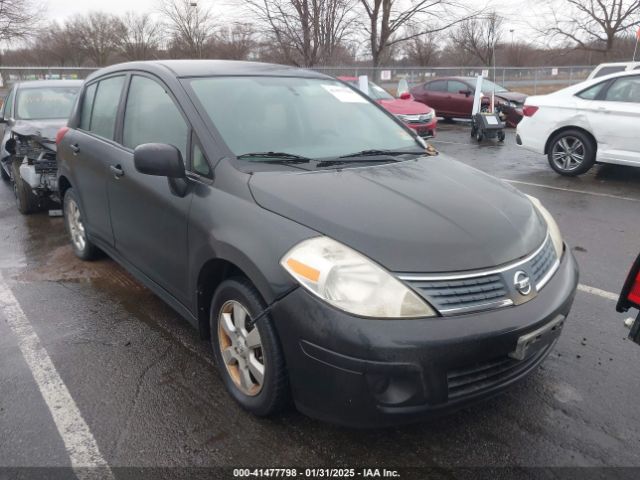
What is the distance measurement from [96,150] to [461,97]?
14.5 meters

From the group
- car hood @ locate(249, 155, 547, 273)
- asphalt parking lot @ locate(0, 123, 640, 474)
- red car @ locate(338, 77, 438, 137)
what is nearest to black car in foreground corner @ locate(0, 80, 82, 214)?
asphalt parking lot @ locate(0, 123, 640, 474)

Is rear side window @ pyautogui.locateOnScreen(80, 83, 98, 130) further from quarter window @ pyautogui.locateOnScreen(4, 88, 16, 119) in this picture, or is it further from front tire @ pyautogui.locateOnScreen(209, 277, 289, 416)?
quarter window @ pyautogui.locateOnScreen(4, 88, 16, 119)

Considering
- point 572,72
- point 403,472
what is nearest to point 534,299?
point 403,472

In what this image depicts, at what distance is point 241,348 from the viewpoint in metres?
2.54

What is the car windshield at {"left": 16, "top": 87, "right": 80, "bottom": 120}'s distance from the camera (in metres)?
7.77

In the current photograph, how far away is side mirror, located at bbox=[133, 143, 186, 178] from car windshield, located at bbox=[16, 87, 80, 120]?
234 inches

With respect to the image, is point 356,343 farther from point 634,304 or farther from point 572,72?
point 572,72

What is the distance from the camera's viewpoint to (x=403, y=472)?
2.22 m

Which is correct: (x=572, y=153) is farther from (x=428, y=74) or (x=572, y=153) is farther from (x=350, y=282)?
(x=428, y=74)

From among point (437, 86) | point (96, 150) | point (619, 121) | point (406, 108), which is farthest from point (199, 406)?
point (437, 86)

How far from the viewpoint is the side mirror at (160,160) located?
271cm

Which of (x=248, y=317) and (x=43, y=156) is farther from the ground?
(x=43, y=156)

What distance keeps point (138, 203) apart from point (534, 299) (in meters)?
2.41

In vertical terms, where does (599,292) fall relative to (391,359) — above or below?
below
